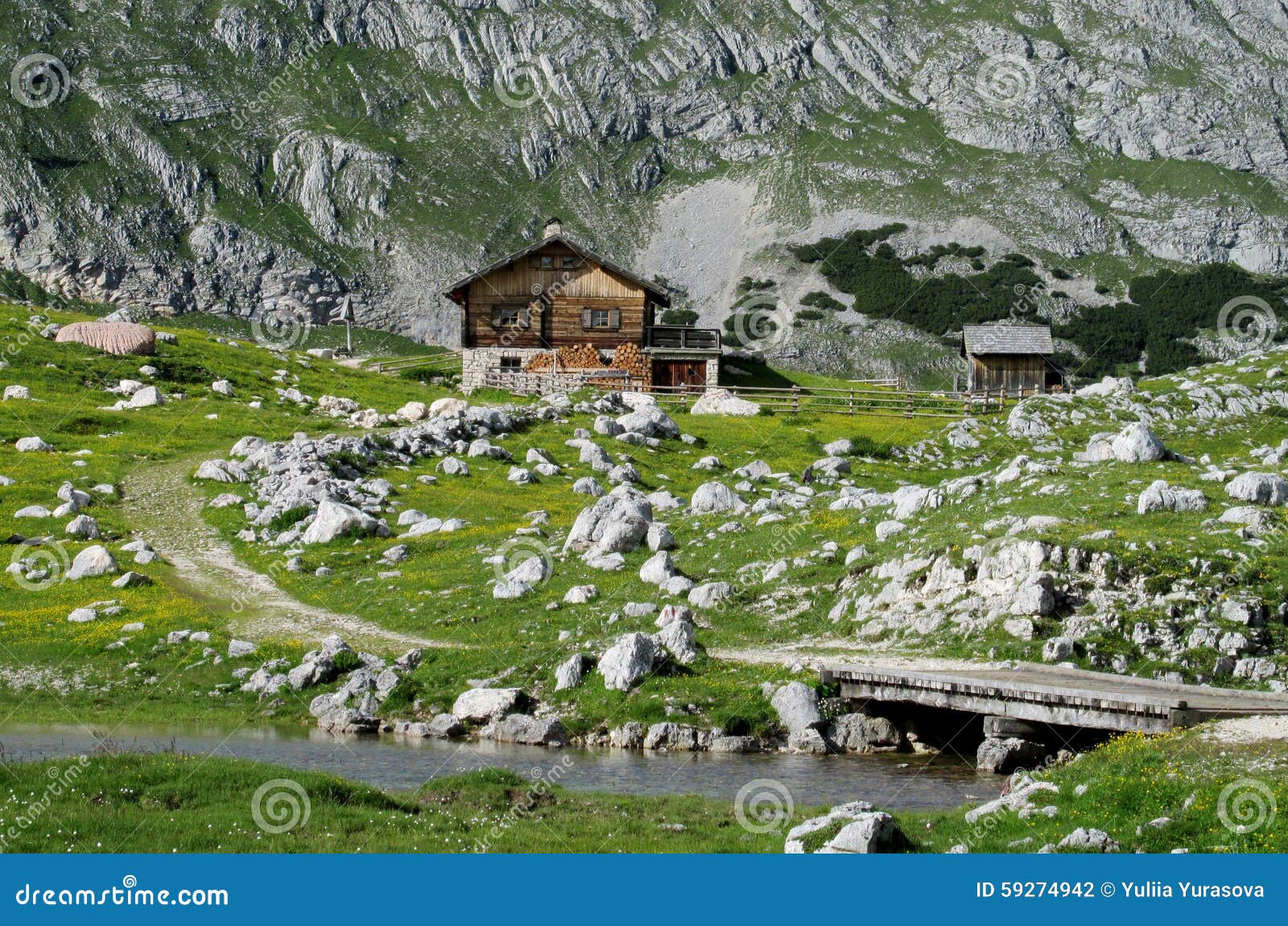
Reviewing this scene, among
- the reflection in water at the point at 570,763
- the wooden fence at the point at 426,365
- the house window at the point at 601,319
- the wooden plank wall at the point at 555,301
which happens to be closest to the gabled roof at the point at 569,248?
the wooden plank wall at the point at 555,301

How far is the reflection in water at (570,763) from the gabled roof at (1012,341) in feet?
201

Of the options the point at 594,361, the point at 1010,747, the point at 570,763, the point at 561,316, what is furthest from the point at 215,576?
the point at 561,316

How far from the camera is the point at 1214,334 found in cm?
15025

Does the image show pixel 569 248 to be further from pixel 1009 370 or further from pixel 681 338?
pixel 1009 370

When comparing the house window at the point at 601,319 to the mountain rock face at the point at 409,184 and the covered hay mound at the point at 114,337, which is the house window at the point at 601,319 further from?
the mountain rock face at the point at 409,184

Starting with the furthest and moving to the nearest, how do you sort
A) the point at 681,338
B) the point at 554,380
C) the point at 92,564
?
the point at 681,338, the point at 554,380, the point at 92,564

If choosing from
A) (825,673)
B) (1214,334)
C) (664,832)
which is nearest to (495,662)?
(825,673)

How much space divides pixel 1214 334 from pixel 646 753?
5670 inches

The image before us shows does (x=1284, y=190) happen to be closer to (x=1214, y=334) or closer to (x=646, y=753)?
(x=1214, y=334)

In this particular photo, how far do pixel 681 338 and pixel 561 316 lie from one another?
8.01m

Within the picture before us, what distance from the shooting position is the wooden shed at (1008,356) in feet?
271

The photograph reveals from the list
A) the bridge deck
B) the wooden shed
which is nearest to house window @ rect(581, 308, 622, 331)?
the wooden shed

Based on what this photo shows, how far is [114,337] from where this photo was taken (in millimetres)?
66375

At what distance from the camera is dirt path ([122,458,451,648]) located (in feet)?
109
